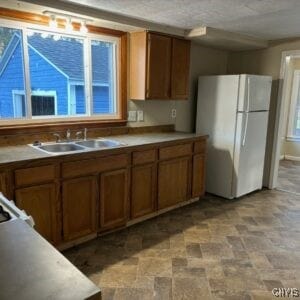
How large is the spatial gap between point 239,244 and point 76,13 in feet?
8.69

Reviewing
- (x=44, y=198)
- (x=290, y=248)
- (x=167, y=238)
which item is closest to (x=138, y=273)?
(x=167, y=238)

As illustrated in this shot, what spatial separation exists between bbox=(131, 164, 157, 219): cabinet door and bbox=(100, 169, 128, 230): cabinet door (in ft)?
0.38

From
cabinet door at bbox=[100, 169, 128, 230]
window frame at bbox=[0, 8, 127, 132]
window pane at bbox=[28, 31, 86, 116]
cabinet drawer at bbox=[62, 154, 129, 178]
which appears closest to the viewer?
cabinet drawer at bbox=[62, 154, 129, 178]

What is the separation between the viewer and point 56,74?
3.02m

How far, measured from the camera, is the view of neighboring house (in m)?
2.73

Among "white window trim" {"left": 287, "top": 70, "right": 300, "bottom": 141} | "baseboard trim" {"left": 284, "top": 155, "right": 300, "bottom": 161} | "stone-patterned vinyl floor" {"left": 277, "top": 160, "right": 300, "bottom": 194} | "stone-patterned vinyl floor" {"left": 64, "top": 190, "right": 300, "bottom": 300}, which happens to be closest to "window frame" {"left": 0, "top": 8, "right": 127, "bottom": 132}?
"stone-patterned vinyl floor" {"left": 64, "top": 190, "right": 300, "bottom": 300}

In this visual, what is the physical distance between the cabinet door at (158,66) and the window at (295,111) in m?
3.91

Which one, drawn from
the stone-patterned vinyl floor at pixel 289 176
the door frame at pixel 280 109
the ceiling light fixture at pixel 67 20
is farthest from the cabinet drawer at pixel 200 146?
the ceiling light fixture at pixel 67 20

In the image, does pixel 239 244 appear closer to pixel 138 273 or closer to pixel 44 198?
pixel 138 273

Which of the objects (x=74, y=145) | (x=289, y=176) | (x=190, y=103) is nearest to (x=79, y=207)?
(x=74, y=145)

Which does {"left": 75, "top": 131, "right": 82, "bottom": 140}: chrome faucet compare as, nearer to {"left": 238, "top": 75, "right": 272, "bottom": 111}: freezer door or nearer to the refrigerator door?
the refrigerator door

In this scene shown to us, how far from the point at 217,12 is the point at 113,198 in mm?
2055

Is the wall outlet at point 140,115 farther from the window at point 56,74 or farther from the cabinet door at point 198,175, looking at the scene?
the cabinet door at point 198,175

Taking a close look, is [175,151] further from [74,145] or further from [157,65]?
[74,145]
